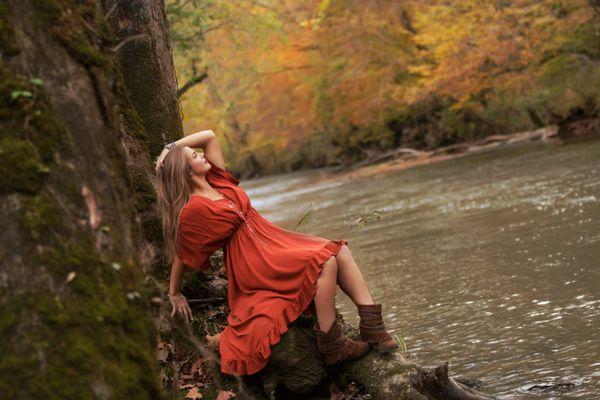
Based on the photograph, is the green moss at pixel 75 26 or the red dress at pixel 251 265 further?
the red dress at pixel 251 265

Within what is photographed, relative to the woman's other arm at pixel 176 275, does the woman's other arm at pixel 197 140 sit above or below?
above

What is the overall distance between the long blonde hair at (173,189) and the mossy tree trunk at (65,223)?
152 centimetres

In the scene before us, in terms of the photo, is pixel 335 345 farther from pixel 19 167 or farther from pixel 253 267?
pixel 19 167

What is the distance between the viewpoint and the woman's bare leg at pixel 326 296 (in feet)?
13.1

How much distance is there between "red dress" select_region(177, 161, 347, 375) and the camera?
394 cm

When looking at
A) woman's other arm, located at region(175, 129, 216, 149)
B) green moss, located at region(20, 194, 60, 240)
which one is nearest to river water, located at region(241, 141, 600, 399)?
woman's other arm, located at region(175, 129, 216, 149)

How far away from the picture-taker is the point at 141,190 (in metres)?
4.85

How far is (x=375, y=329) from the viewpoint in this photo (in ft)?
13.5

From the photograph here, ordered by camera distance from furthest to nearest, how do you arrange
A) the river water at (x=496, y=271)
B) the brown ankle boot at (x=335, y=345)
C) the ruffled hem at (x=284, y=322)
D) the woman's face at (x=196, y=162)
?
1. the river water at (x=496, y=271)
2. the woman's face at (x=196, y=162)
3. the brown ankle boot at (x=335, y=345)
4. the ruffled hem at (x=284, y=322)

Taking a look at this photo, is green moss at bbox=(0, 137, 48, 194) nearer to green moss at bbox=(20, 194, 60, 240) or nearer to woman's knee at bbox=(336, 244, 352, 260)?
green moss at bbox=(20, 194, 60, 240)

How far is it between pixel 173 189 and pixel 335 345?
1.15 metres

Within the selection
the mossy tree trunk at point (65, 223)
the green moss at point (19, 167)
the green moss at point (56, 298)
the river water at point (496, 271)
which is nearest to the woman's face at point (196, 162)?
the river water at point (496, 271)

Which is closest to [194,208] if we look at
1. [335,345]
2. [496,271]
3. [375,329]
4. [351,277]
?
[351,277]

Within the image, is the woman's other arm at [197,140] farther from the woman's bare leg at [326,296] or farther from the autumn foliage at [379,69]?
the autumn foliage at [379,69]
